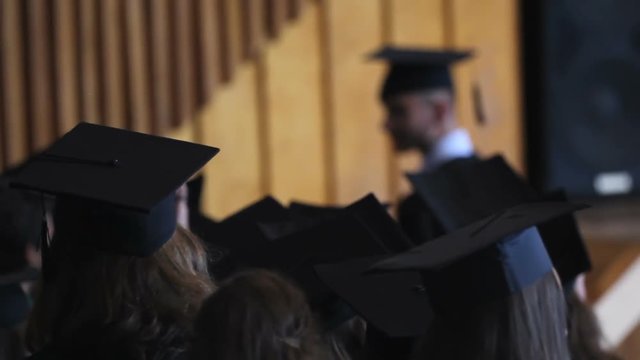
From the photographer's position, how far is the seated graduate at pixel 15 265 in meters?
2.74

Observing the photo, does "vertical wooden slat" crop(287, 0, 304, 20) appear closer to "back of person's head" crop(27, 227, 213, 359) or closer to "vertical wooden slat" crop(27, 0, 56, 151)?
"vertical wooden slat" crop(27, 0, 56, 151)

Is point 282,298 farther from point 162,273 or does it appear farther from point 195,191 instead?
point 195,191

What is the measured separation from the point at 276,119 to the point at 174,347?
3.82m

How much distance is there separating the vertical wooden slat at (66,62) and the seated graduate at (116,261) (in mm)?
2912

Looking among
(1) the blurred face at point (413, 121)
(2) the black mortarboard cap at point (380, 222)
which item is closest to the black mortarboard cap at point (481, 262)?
(2) the black mortarboard cap at point (380, 222)

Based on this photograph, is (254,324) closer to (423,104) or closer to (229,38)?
(423,104)

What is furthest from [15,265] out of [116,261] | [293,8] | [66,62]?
[293,8]

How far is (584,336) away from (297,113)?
131 inches

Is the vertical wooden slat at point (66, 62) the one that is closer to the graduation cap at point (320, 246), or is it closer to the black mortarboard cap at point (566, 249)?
the graduation cap at point (320, 246)

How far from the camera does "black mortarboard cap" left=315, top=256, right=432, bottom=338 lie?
243 cm

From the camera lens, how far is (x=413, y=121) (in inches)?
201

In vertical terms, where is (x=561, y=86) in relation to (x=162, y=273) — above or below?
below

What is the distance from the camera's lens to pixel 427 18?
20.0ft

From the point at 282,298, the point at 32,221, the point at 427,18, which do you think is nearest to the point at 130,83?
the point at 427,18
